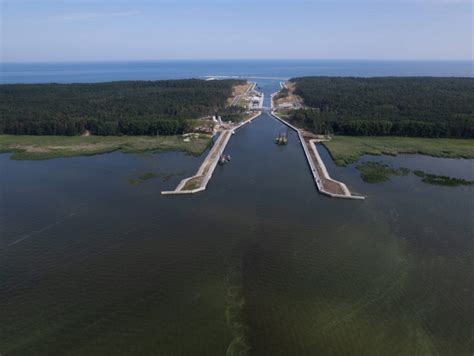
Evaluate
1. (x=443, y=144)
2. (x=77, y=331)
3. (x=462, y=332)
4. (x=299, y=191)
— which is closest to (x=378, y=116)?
(x=443, y=144)

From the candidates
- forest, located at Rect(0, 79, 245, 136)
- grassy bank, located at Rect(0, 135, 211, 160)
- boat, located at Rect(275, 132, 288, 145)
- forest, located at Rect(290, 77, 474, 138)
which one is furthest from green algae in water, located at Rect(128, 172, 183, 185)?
forest, located at Rect(290, 77, 474, 138)

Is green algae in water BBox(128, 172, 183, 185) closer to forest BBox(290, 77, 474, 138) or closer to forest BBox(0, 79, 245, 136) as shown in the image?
forest BBox(0, 79, 245, 136)

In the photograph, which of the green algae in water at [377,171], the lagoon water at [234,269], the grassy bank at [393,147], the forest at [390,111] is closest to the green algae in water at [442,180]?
the lagoon water at [234,269]

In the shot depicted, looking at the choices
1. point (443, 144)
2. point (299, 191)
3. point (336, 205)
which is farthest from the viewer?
point (443, 144)

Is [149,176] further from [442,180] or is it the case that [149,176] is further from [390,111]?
[390,111]

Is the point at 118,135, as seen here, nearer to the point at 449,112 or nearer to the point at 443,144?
the point at 443,144
